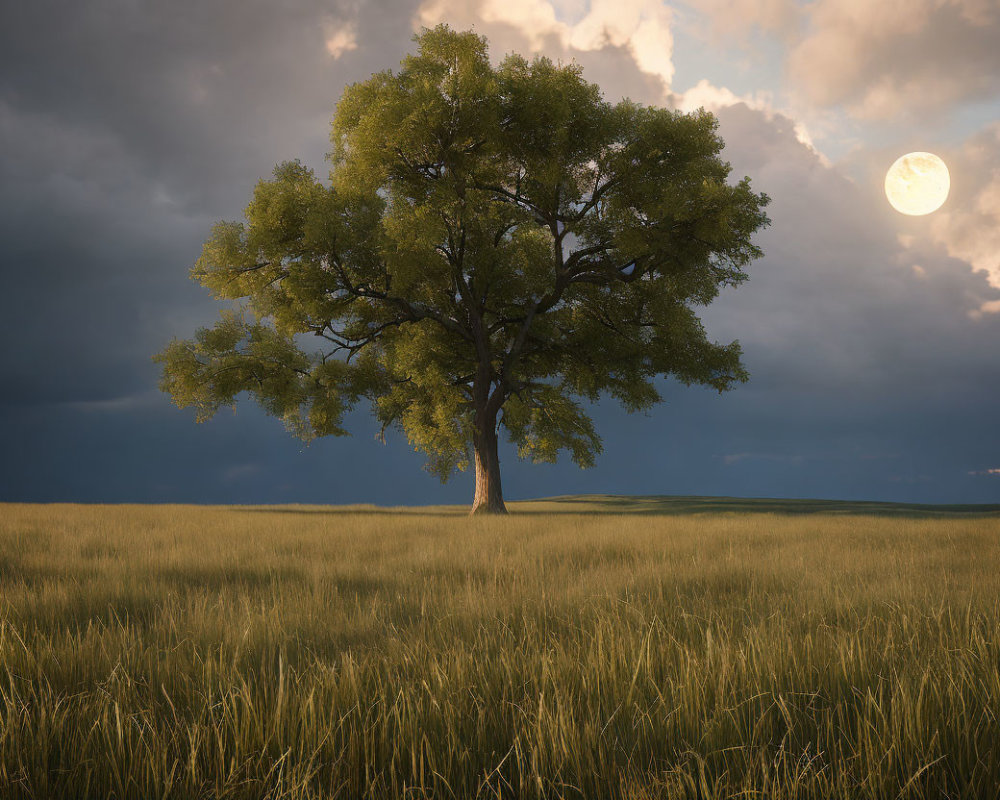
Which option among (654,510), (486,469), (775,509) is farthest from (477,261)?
(775,509)

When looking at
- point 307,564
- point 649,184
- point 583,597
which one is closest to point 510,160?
point 649,184

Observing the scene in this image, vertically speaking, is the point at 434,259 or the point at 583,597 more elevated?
the point at 434,259

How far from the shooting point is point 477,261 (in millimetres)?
→ 20688

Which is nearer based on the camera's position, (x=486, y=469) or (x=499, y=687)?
(x=499, y=687)

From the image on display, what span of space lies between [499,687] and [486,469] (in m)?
19.1

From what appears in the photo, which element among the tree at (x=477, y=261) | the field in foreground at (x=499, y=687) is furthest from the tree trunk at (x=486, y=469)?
the field in foreground at (x=499, y=687)

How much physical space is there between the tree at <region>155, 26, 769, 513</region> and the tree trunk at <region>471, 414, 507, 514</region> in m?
0.06

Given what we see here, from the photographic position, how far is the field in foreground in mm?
2156

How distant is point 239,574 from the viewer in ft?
23.7

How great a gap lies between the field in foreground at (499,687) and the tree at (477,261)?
45.4 ft

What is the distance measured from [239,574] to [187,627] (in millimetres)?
3027

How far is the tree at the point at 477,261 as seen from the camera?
18.9 metres

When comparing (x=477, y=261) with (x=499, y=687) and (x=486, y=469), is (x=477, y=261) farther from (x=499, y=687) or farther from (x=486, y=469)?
(x=499, y=687)

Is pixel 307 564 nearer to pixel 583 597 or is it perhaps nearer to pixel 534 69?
pixel 583 597
